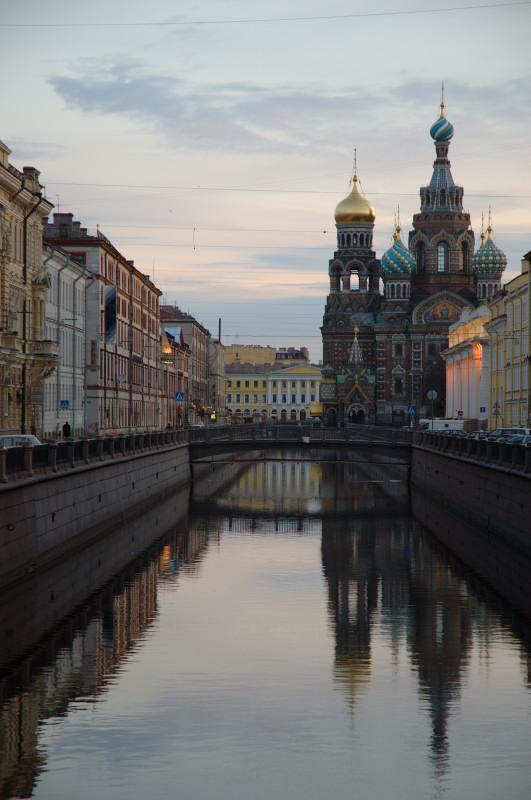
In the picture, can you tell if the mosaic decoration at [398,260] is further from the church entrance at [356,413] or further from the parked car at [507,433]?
the parked car at [507,433]

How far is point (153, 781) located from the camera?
17.0m

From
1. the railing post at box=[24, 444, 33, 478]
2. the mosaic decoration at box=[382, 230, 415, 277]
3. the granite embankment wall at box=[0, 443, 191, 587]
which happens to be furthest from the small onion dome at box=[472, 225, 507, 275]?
the railing post at box=[24, 444, 33, 478]

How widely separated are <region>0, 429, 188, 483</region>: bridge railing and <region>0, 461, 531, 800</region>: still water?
387cm

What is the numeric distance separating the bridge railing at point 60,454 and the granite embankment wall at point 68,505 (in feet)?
0.69

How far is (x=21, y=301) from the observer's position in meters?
52.8

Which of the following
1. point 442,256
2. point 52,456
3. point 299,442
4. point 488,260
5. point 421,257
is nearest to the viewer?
point 52,456

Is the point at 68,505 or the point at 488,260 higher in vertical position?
the point at 488,260

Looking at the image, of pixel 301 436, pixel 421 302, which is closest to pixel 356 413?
pixel 421 302

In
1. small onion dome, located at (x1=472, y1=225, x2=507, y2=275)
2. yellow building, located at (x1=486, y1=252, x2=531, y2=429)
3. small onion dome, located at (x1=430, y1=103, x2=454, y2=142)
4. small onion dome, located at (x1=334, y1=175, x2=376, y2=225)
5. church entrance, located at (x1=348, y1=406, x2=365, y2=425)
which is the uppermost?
small onion dome, located at (x1=430, y1=103, x2=454, y2=142)

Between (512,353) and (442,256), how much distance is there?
99153 mm

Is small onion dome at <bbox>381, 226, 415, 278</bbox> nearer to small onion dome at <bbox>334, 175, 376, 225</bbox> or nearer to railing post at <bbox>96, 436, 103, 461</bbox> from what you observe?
small onion dome at <bbox>334, 175, 376, 225</bbox>

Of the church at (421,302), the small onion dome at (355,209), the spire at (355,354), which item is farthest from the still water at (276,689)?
the small onion dome at (355,209)

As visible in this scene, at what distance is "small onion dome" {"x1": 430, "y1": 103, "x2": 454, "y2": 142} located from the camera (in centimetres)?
17438

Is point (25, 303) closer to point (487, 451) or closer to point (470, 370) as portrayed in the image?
point (487, 451)
